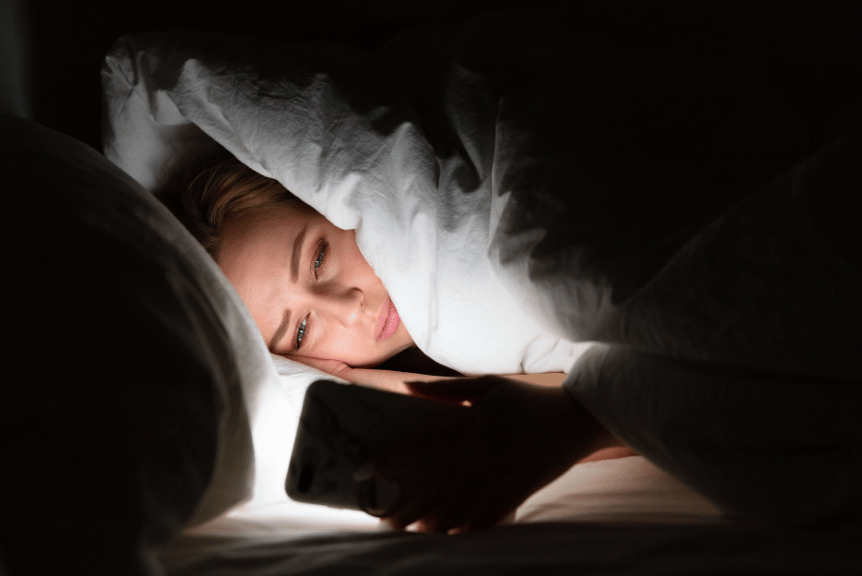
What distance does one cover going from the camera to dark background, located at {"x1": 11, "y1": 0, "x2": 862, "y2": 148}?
784 millimetres

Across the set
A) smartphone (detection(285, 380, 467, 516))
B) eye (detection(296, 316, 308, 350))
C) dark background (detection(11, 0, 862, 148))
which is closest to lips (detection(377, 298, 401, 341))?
eye (detection(296, 316, 308, 350))

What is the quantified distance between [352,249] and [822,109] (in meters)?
0.76

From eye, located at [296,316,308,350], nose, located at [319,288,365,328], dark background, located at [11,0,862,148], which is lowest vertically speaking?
eye, located at [296,316,308,350]

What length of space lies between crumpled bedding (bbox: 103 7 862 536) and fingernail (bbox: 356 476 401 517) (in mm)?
202

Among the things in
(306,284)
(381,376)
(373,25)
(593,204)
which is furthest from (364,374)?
(373,25)

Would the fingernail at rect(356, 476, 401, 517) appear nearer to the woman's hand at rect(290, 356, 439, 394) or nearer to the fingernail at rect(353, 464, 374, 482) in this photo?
the fingernail at rect(353, 464, 374, 482)

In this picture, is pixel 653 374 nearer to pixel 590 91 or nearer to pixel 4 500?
pixel 590 91

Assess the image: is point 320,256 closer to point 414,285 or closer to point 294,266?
point 294,266

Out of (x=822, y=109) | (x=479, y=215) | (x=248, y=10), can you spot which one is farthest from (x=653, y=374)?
(x=248, y=10)

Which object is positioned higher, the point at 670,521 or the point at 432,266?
the point at 432,266

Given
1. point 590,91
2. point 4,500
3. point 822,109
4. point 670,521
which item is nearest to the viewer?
point 4,500

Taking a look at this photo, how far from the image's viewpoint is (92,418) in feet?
1.05

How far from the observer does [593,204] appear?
19.1 inches

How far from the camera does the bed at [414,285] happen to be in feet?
1.04
